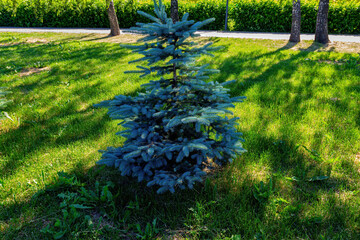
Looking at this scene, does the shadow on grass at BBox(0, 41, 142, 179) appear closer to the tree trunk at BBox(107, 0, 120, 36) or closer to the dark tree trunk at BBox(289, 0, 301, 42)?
the tree trunk at BBox(107, 0, 120, 36)

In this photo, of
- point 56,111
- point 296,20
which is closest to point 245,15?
point 296,20

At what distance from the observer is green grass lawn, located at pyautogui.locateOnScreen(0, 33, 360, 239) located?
2166 millimetres

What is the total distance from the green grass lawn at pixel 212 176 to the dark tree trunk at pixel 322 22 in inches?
175

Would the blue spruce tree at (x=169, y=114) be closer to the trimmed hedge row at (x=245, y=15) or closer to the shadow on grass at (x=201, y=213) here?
the shadow on grass at (x=201, y=213)

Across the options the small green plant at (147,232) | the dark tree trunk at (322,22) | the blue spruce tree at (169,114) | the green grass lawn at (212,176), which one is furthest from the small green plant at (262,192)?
the dark tree trunk at (322,22)

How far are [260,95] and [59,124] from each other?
3.66 meters

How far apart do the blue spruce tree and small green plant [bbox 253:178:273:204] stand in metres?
0.43

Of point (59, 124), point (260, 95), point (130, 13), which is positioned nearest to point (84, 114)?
point (59, 124)

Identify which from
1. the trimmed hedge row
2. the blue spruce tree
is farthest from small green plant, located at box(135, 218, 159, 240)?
the trimmed hedge row

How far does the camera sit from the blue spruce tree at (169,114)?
86.0 inches

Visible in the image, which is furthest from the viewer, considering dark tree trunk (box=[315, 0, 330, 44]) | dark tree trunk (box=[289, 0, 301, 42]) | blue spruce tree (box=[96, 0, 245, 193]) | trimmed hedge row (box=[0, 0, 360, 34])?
trimmed hedge row (box=[0, 0, 360, 34])

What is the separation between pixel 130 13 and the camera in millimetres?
16297

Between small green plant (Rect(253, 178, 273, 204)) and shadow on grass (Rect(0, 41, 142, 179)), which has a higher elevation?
shadow on grass (Rect(0, 41, 142, 179))

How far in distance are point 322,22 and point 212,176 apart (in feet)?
29.3
